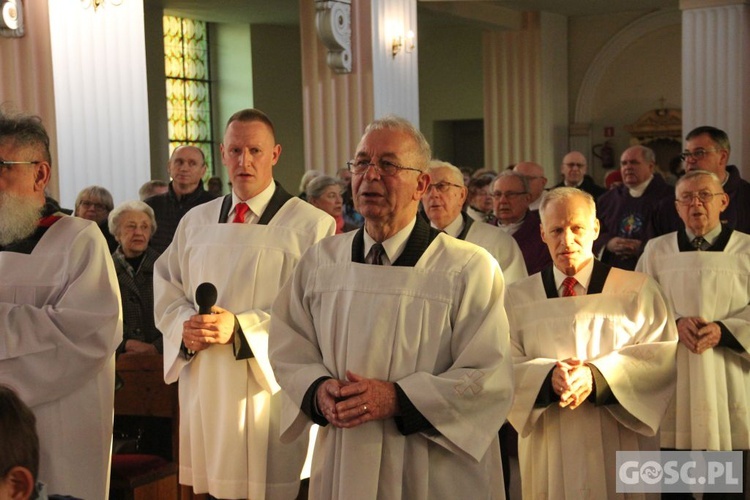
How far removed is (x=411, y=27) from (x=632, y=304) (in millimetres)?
8610

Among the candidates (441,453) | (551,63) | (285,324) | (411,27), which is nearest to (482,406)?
(441,453)

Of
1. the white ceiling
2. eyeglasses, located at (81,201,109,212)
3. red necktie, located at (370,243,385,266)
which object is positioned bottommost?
red necktie, located at (370,243,385,266)

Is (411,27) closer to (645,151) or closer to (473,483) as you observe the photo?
(645,151)

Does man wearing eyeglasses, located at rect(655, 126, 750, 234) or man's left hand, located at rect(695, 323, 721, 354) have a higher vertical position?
man wearing eyeglasses, located at rect(655, 126, 750, 234)

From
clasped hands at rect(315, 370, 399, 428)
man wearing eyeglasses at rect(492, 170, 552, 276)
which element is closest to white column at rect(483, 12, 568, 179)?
man wearing eyeglasses at rect(492, 170, 552, 276)

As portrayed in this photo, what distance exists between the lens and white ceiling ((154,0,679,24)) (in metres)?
16.4

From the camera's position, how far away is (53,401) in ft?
13.1

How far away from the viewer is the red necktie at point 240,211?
484 centimetres

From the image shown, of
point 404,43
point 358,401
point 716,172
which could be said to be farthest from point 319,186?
point 404,43

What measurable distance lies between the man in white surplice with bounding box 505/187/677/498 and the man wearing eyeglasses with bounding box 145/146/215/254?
364 cm

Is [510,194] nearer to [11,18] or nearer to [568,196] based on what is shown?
[568,196]

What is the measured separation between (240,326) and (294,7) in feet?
42.9

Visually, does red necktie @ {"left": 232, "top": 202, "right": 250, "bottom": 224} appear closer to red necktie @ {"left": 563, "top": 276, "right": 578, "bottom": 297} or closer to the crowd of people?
the crowd of people

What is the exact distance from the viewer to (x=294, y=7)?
1698 centimetres
